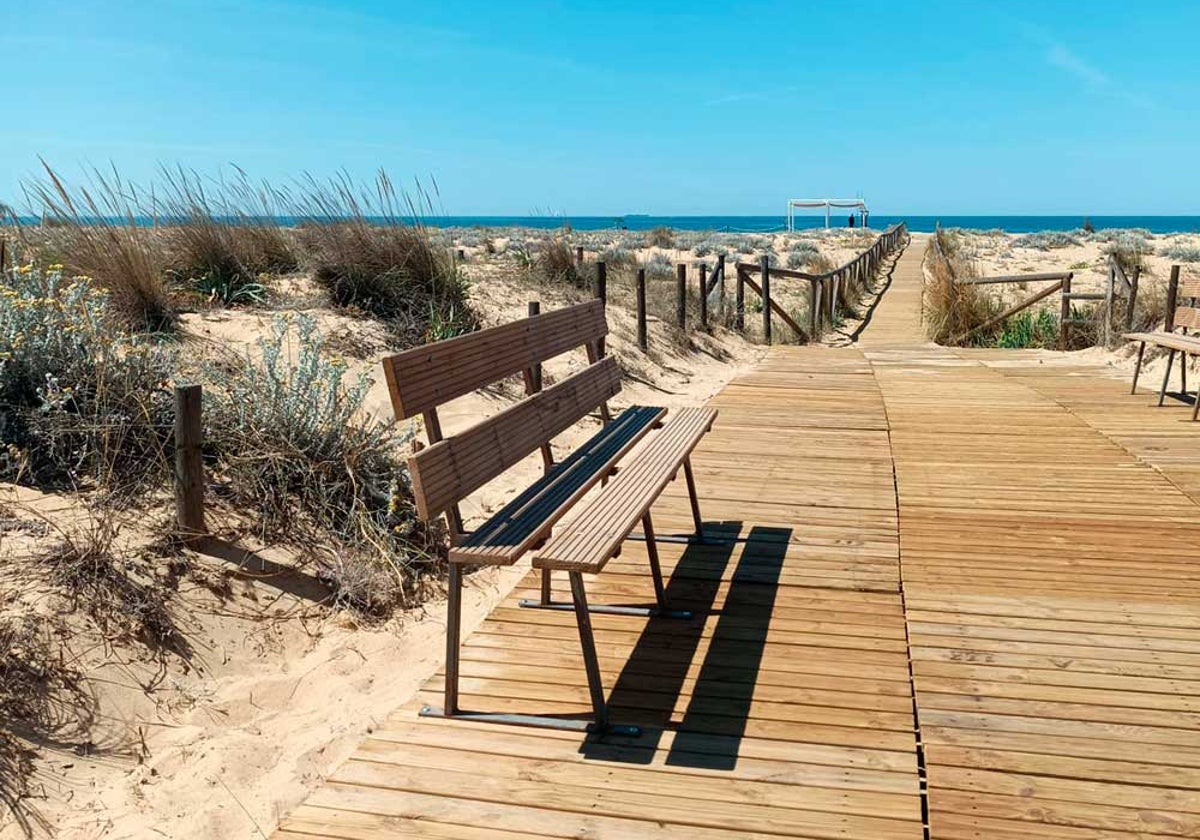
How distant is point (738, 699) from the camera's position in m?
3.37

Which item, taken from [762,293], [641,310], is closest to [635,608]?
[641,310]

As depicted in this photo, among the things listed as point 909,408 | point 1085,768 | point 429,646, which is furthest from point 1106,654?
point 909,408

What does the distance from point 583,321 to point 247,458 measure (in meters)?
1.89

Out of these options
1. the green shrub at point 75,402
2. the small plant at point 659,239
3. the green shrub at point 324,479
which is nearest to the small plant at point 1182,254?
the small plant at point 659,239

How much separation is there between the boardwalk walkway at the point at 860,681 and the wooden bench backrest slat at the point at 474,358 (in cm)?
104

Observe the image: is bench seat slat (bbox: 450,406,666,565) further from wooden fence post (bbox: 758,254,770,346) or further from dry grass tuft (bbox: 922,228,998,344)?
dry grass tuft (bbox: 922,228,998,344)

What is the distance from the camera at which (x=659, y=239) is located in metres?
40.5

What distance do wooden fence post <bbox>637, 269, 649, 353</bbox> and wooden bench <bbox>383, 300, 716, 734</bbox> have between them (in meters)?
6.18

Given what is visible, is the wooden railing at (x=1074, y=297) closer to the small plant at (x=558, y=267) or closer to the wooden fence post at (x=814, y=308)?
the wooden fence post at (x=814, y=308)

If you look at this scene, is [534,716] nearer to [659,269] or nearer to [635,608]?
[635,608]

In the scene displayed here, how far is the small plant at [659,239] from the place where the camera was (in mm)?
38953

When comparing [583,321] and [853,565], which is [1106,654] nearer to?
[853,565]

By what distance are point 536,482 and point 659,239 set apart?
3745 cm

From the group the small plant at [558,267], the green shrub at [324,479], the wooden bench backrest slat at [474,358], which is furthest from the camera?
the small plant at [558,267]
